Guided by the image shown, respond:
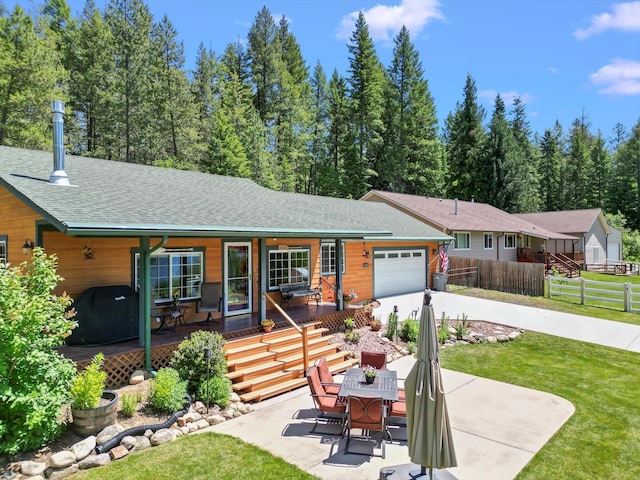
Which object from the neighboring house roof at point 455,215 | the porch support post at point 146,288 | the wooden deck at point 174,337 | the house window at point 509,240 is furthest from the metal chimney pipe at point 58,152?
the house window at point 509,240

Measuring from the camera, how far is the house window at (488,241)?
26.6 meters

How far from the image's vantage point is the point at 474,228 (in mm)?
24250

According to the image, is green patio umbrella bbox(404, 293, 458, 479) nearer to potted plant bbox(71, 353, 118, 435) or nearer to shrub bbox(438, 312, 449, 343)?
potted plant bbox(71, 353, 118, 435)

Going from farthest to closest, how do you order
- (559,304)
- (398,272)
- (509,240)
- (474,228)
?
(509,240) → (474,228) → (398,272) → (559,304)

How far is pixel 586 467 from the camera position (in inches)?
208

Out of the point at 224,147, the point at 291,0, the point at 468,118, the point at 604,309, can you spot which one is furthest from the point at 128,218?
the point at 468,118

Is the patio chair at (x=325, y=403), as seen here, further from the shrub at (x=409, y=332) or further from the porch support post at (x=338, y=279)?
the porch support post at (x=338, y=279)

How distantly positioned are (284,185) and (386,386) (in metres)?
30.5

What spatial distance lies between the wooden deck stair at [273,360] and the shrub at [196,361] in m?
0.61

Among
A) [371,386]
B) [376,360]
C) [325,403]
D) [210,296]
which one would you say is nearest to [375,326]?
[376,360]

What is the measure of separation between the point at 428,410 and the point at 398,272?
14.4m

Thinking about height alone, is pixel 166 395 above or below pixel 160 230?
below

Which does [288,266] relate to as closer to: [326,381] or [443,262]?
[326,381]

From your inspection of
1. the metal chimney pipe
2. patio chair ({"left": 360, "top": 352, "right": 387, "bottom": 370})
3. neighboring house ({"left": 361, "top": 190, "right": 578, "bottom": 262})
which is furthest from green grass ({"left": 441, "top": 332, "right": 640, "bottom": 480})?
neighboring house ({"left": 361, "top": 190, "right": 578, "bottom": 262})
